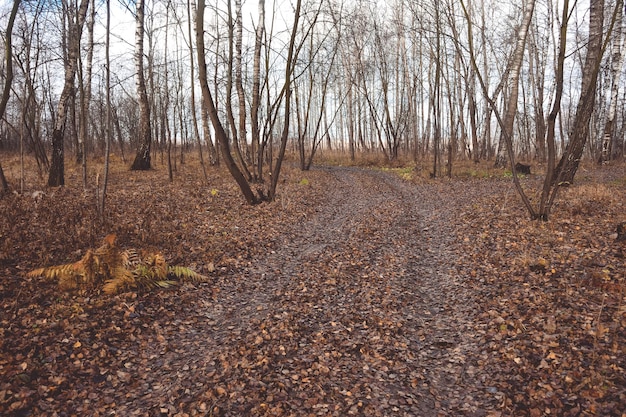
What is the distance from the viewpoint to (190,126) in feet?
167

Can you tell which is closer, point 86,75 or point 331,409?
point 331,409

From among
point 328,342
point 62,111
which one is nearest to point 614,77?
point 328,342

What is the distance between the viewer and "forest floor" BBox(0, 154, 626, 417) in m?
3.60

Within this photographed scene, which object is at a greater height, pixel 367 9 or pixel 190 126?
pixel 367 9

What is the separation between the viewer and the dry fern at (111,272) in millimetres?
5418

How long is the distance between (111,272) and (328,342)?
3549 mm

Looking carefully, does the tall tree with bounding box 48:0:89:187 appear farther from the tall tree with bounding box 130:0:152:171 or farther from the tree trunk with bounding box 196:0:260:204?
the tree trunk with bounding box 196:0:260:204

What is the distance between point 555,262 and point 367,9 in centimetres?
2449

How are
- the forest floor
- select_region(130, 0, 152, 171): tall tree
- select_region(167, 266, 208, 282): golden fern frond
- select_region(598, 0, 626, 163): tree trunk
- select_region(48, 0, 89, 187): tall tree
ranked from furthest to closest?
select_region(598, 0, 626, 163): tree trunk < select_region(130, 0, 152, 171): tall tree < select_region(48, 0, 89, 187): tall tree < select_region(167, 266, 208, 282): golden fern frond < the forest floor

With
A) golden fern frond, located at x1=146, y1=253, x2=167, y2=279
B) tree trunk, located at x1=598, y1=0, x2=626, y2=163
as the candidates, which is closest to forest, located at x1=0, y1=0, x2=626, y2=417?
golden fern frond, located at x1=146, y1=253, x2=167, y2=279

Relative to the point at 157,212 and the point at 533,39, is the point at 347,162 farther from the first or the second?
the point at 157,212

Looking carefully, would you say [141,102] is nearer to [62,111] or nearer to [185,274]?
[62,111]

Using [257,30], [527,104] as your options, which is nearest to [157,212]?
[257,30]

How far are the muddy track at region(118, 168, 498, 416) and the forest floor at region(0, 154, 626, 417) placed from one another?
0.07 ft
